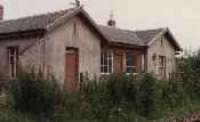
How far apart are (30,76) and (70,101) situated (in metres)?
1.70

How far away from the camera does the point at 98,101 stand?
732 inches

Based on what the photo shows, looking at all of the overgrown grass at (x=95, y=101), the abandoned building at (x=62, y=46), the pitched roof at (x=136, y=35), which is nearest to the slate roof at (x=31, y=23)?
the abandoned building at (x=62, y=46)

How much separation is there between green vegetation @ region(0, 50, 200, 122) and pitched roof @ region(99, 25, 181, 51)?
903 centimetres

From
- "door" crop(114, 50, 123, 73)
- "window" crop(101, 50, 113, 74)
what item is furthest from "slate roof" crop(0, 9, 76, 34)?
"door" crop(114, 50, 123, 73)

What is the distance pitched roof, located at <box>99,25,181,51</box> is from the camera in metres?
32.5

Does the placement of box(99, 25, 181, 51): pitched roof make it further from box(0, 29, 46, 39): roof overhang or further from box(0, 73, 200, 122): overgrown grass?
box(0, 73, 200, 122): overgrown grass

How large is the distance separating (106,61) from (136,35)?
567cm

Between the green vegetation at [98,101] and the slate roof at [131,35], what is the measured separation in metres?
8.92

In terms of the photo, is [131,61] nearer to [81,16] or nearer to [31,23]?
[81,16]

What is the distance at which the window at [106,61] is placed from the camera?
3097 centimetres

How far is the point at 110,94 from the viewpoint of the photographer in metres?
19.4

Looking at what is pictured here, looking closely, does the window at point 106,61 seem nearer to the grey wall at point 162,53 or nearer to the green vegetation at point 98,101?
the grey wall at point 162,53

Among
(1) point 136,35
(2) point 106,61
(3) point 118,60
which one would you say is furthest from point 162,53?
(2) point 106,61

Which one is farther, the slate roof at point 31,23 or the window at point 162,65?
the window at point 162,65
